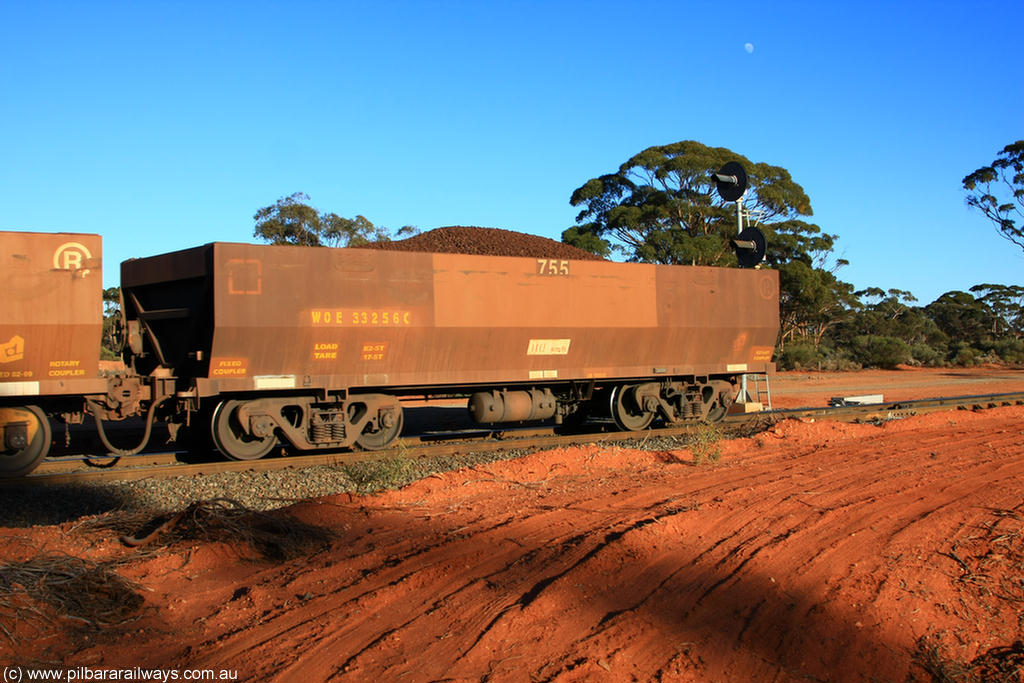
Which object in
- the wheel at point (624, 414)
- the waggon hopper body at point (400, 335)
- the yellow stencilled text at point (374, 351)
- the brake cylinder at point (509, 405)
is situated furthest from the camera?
the wheel at point (624, 414)

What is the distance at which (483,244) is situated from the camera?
800 inches

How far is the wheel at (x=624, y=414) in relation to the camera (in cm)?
1427

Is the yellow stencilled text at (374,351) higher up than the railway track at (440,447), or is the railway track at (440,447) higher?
the yellow stencilled text at (374,351)

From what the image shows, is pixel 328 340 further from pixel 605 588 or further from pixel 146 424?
pixel 605 588

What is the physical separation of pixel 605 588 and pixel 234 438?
7739 millimetres

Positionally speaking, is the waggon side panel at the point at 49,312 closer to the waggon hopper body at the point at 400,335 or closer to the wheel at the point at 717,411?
the waggon hopper body at the point at 400,335

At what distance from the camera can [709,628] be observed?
4633 millimetres

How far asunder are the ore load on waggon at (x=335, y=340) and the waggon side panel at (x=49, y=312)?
2 cm

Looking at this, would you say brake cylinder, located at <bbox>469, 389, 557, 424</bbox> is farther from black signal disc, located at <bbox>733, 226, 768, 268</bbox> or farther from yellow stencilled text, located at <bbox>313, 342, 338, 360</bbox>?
black signal disc, located at <bbox>733, 226, 768, 268</bbox>

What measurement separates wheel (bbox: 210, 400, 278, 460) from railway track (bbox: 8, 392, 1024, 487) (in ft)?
1.05

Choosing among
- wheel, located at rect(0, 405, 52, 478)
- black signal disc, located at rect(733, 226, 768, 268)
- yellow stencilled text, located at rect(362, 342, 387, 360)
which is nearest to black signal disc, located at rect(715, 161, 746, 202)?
black signal disc, located at rect(733, 226, 768, 268)

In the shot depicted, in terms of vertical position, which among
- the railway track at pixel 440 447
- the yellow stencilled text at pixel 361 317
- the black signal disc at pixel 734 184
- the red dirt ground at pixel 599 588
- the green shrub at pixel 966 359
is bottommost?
the red dirt ground at pixel 599 588

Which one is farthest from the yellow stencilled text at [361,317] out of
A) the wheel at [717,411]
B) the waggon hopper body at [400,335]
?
the wheel at [717,411]

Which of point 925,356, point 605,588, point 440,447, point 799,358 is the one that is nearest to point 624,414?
point 440,447
